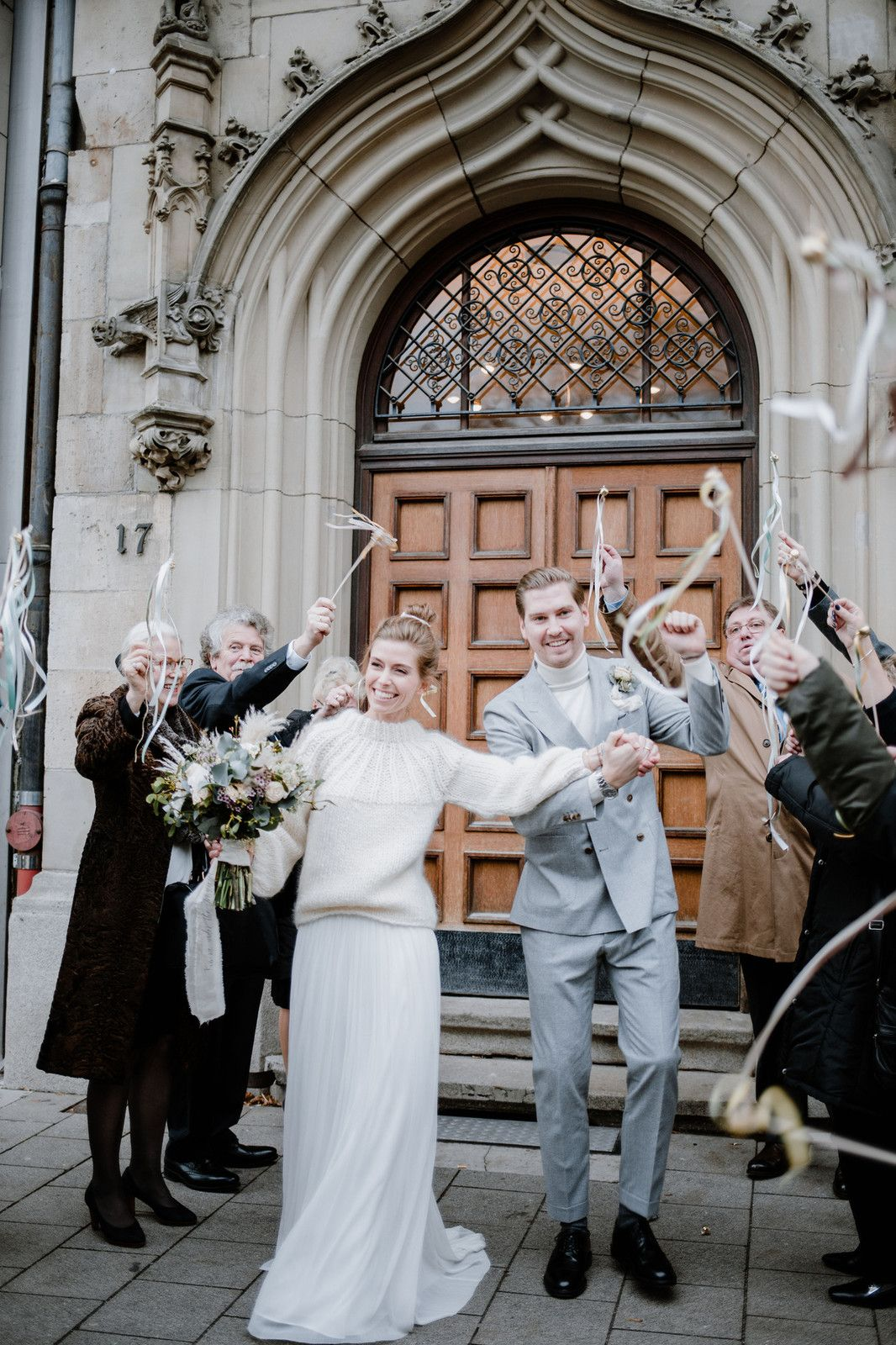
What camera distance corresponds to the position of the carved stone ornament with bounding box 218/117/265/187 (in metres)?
6.42

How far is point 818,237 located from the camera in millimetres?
1630

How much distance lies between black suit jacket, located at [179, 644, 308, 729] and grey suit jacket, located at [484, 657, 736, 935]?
0.78m

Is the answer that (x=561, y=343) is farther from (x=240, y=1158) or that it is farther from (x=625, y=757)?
(x=240, y=1158)

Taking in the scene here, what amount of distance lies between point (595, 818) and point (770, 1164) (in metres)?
1.96

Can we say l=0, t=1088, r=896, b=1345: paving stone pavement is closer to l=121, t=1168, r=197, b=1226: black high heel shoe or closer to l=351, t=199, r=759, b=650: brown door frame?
l=121, t=1168, r=197, b=1226: black high heel shoe

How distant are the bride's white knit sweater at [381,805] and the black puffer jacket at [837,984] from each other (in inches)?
28.1

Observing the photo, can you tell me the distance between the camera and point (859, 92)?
18.8ft

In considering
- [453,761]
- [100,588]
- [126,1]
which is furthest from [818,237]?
Result: [126,1]

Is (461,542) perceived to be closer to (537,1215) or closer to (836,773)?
(537,1215)

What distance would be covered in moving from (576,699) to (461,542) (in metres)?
2.69

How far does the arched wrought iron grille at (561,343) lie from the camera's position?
6547 mm

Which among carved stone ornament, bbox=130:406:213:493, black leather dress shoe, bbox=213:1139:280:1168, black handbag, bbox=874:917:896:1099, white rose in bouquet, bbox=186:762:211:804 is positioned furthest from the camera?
carved stone ornament, bbox=130:406:213:493

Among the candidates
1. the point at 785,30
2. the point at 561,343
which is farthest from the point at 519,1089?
the point at 785,30

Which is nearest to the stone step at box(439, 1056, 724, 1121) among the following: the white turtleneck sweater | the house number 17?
the white turtleneck sweater
